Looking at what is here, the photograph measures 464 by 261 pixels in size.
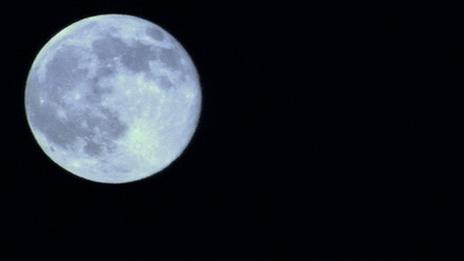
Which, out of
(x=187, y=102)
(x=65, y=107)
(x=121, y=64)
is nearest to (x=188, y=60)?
(x=187, y=102)

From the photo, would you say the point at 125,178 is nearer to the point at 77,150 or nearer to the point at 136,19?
the point at 77,150

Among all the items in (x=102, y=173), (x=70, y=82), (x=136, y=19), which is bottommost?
(x=102, y=173)

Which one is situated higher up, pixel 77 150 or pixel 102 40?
pixel 102 40

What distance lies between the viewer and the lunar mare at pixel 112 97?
641 cm

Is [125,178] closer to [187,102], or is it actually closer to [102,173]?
[102,173]

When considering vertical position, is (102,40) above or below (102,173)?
above

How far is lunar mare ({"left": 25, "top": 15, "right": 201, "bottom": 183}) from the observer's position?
6414 mm

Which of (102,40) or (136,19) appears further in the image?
(136,19)

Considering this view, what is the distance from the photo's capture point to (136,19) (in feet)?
23.1

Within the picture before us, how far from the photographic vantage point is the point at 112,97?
6383 millimetres

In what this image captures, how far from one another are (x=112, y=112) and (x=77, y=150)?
2.20ft

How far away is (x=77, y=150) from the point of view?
6.75m

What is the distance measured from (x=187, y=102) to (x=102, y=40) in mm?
1122

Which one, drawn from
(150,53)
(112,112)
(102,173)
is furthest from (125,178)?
(150,53)
